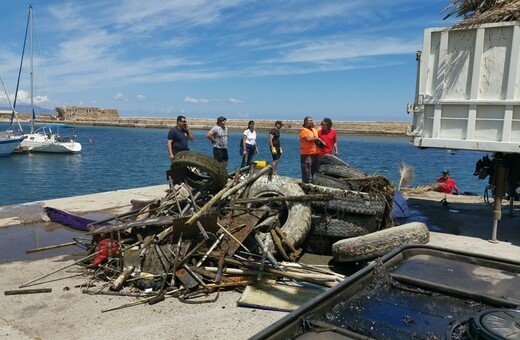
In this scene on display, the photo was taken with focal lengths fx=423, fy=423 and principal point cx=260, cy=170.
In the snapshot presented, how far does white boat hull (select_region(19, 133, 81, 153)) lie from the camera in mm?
41094

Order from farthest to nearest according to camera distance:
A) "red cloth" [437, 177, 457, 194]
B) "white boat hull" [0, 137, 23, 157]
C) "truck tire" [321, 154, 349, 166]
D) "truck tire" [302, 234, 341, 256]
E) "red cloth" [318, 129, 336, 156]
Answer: "white boat hull" [0, 137, 23, 157] → "red cloth" [437, 177, 457, 194] → "red cloth" [318, 129, 336, 156] → "truck tire" [321, 154, 349, 166] → "truck tire" [302, 234, 341, 256]

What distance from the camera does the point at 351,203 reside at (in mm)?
6883

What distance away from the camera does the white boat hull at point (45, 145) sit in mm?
41094

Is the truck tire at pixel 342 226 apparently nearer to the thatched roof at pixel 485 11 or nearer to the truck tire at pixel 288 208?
the truck tire at pixel 288 208

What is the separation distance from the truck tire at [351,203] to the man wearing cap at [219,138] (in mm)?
5252

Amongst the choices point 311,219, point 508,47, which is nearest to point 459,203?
point 508,47

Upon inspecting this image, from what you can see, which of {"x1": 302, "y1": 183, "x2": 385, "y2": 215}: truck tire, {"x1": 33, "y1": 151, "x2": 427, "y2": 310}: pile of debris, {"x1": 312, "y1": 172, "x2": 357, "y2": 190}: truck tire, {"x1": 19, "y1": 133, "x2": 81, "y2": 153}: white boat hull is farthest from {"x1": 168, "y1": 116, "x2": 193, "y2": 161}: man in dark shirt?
{"x1": 19, "y1": 133, "x2": 81, "y2": 153}: white boat hull

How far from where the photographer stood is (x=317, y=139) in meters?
9.99

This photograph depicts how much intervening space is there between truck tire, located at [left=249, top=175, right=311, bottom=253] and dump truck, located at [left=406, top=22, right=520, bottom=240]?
2.85 metres

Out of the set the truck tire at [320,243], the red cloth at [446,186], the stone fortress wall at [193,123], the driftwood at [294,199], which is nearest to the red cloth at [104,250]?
the driftwood at [294,199]

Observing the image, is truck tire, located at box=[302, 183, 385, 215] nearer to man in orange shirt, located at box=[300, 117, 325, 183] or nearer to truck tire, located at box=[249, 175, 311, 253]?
truck tire, located at box=[249, 175, 311, 253]

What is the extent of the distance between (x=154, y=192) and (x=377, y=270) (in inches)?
402

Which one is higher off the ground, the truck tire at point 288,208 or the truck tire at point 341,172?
the truck tire at point 341,172

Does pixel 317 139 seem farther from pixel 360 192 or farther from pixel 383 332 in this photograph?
pixel 383 332
